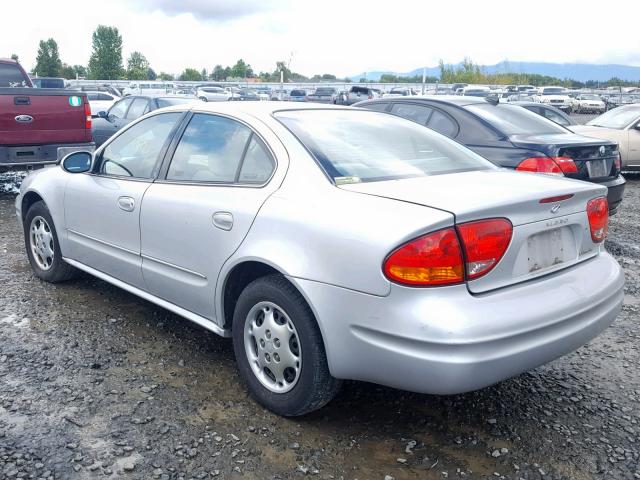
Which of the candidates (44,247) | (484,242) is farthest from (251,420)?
(44,247)

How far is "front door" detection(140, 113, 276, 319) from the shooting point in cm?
A: 337

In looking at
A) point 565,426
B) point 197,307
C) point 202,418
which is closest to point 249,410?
point 202,418

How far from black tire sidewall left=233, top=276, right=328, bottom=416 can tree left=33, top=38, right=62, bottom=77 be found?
9177 centimetres

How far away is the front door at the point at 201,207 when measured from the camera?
133 inches

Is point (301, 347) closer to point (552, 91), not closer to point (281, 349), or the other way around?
point (281, 349)

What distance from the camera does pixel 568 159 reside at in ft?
21.1

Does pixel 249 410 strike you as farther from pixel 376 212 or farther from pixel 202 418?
pixel 376 212

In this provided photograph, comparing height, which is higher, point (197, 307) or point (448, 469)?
point (197, 307)

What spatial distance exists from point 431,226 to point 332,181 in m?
0.66

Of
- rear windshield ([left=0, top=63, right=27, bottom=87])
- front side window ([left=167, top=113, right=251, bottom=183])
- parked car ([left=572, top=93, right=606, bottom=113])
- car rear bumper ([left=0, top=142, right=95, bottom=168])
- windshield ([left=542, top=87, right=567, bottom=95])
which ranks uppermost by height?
rear windshield ([left=0, top=63, right=27, bottom=87])

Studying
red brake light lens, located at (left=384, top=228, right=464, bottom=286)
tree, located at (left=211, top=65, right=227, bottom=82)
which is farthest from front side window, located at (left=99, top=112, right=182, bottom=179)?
tree, located at (left=211, top=65, right=227, bottom=82)

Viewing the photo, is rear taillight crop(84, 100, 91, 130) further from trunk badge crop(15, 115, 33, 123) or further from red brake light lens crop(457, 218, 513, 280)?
red brake light lens crop(457, 218, 513, 280)

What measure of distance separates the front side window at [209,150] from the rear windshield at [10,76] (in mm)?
8461

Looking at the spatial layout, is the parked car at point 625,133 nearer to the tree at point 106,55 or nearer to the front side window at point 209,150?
the front side window at point 209,150
